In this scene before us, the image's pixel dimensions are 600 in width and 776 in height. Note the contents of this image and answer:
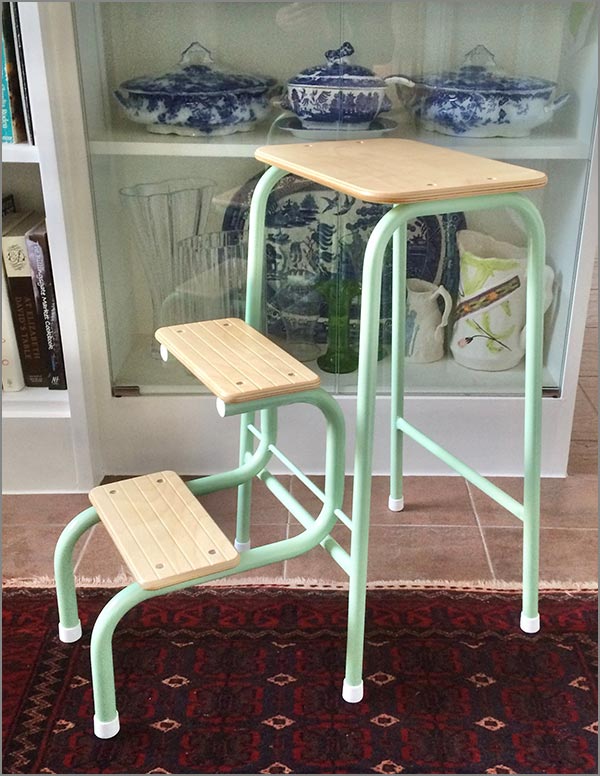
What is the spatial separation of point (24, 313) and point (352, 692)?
0.86m

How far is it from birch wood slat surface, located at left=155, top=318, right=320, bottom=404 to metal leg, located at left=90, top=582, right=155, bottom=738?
10.0 inches

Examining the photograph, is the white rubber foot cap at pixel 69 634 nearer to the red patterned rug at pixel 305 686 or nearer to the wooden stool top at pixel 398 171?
the red patterned rug at pixel 305 686

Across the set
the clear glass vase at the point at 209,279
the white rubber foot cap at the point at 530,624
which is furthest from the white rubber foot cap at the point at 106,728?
the clear glass vase at the point at 209,279

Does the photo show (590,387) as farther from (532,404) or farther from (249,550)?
(249,550)

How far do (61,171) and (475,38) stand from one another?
2.37ft

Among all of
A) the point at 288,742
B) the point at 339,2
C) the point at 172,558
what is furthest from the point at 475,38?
the point at 288,742

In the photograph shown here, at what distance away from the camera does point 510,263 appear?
145 centimetres

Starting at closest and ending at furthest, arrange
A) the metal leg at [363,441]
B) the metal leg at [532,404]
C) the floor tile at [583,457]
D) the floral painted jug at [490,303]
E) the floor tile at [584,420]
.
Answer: the metal leg at [363,441] → the metal leg at [532,404] → the floral painted jug at [490,303] → the floor tile at [583,457] → the floor tile at [584,420]

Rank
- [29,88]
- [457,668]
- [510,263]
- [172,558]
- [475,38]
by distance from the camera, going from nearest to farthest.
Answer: [172,558] < [457,668] < [29,88] < [475,38] < [510,263]

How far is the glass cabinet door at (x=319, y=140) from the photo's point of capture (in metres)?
1.34

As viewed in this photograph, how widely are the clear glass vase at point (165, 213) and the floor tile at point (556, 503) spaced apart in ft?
2.33

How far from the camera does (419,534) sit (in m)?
1.35

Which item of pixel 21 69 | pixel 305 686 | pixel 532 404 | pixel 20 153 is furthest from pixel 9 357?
pixel 532 404

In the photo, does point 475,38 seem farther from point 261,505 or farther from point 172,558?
point 172,558
